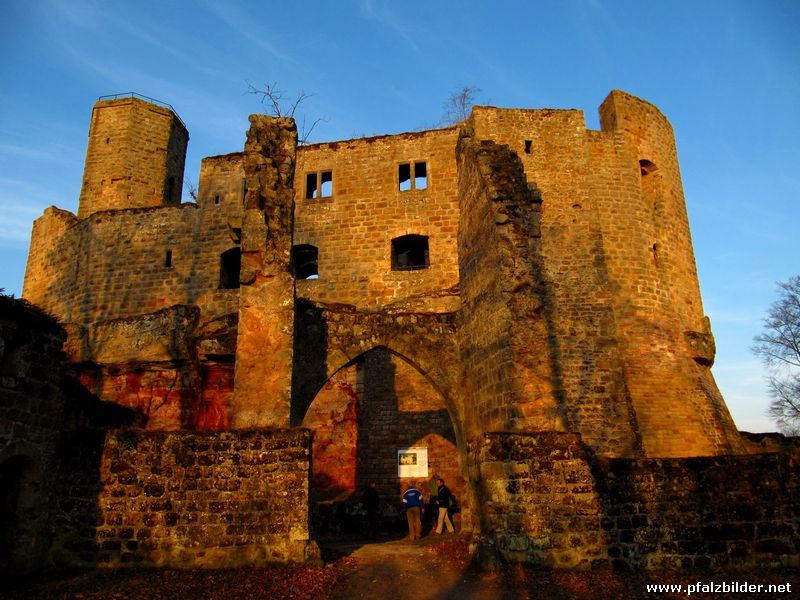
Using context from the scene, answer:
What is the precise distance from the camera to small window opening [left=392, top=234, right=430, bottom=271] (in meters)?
19.3

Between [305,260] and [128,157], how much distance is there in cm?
893

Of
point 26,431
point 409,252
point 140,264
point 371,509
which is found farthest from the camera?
point 409,252

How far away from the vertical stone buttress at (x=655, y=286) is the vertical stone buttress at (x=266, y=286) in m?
10.5

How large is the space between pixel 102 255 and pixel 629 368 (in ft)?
57.4

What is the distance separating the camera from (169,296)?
19984 millimetres

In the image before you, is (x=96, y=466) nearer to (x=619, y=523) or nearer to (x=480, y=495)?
(x=480, y=495)

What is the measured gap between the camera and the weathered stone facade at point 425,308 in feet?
24.3

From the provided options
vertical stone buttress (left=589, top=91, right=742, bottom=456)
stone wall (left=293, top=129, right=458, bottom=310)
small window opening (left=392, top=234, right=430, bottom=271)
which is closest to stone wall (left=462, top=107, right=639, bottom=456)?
vertical stone buttress (left=589, top=91, right=742, bottom=456)

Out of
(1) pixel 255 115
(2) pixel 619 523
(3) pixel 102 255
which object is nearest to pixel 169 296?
(3) pixel 102 255

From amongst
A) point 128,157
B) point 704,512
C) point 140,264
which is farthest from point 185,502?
point 128,157

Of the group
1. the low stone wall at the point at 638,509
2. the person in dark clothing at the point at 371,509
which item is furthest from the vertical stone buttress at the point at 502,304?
the person in dark clothing at the point at 371,509

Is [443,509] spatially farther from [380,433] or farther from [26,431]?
[26,431]

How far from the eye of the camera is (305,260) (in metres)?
21.3

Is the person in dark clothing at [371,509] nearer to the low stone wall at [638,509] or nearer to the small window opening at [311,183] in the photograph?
the low stone wall at [638,509]
